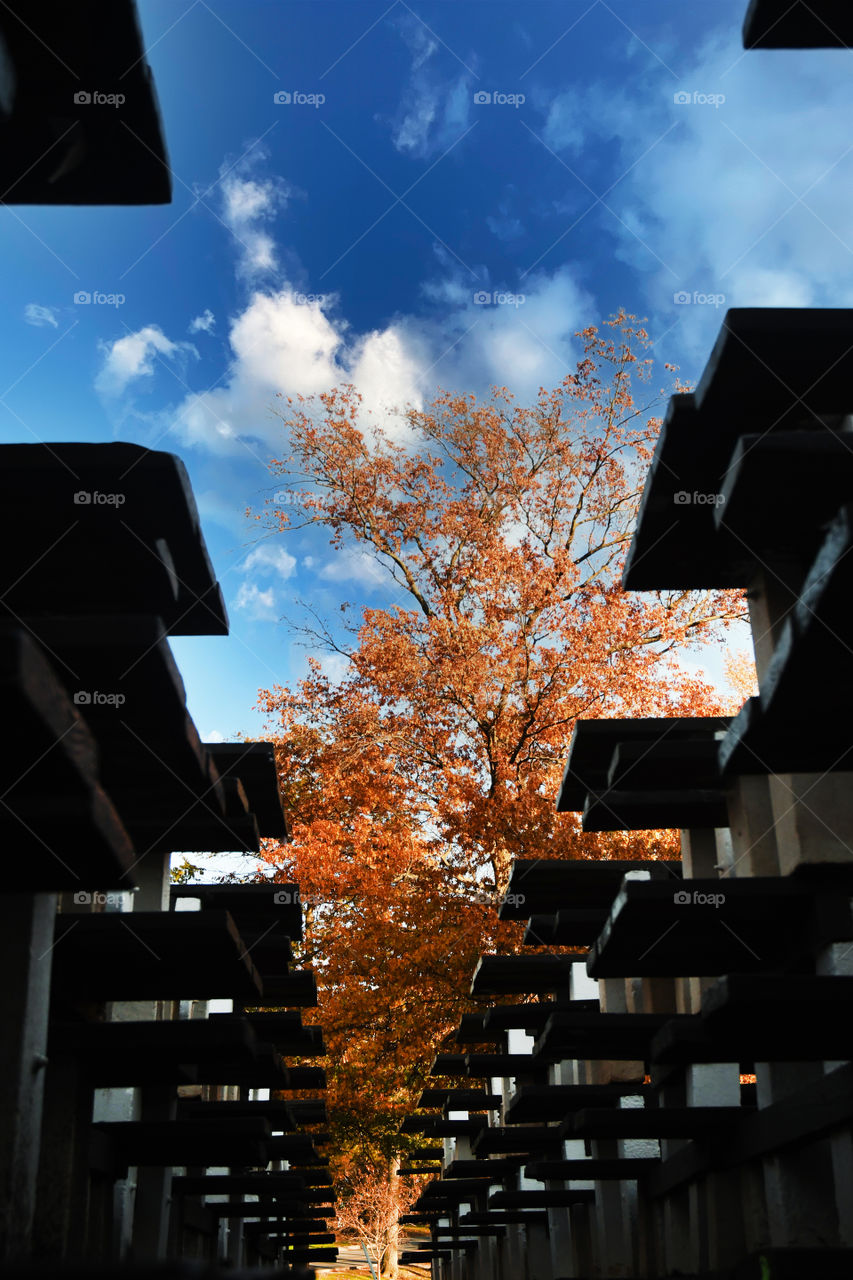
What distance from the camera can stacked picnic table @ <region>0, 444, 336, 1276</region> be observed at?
534 cm

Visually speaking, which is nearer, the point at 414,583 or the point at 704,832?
the point at 704,832

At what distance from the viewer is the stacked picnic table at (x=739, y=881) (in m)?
5.76

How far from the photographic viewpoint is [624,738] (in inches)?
437

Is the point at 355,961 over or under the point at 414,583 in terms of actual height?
under

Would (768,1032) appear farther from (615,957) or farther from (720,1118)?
(720,1118)

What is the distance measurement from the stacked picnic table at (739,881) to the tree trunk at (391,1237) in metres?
26.9

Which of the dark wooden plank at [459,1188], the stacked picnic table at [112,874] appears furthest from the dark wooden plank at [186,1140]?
the dark wooden plank at [459,1188]

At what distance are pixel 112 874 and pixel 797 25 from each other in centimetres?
486

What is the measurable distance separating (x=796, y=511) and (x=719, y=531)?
1904mm

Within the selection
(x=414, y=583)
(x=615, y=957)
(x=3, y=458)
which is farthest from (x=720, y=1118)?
(x=414, y=583)

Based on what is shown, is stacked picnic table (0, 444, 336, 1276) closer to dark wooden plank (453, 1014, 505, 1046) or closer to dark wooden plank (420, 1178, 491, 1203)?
dark wooden plank (453, 1014, 505, 1046)

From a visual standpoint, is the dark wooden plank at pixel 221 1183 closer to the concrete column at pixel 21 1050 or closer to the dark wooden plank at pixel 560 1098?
the dark wooden plank at pixel 560 1098

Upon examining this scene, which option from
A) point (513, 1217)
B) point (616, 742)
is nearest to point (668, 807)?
point (616, 742)
